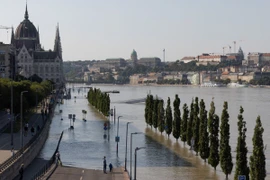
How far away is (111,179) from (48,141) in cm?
1939

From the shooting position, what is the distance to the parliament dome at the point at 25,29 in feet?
602

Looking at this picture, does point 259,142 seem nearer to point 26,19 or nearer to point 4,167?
point 4,167

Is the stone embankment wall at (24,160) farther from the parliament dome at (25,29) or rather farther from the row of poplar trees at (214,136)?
the parliament dome at (25,29)

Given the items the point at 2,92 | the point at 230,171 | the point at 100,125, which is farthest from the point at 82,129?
the point at 230,171

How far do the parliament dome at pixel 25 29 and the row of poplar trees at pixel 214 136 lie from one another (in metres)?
125

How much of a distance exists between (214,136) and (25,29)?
14936 cm

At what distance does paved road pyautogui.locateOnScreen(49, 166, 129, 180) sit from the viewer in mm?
32966

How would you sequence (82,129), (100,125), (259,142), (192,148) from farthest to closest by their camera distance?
(100,125) < (82,129) < (192,148) < (259,142)

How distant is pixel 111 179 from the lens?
33469 millimetres

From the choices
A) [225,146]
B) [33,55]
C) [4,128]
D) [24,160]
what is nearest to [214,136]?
[225,146]

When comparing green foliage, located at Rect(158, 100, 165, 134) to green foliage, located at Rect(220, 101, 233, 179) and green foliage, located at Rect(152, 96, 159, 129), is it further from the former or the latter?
green foliage, located at Rect(220, 101, 233, 179)

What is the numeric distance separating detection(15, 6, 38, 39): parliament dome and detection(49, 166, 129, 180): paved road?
151 m

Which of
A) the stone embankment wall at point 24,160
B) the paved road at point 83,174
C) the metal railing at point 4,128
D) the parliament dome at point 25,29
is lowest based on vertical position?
the paved road at point 83,174

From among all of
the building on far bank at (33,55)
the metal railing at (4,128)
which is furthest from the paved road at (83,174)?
the building on far bank at (33,55)
